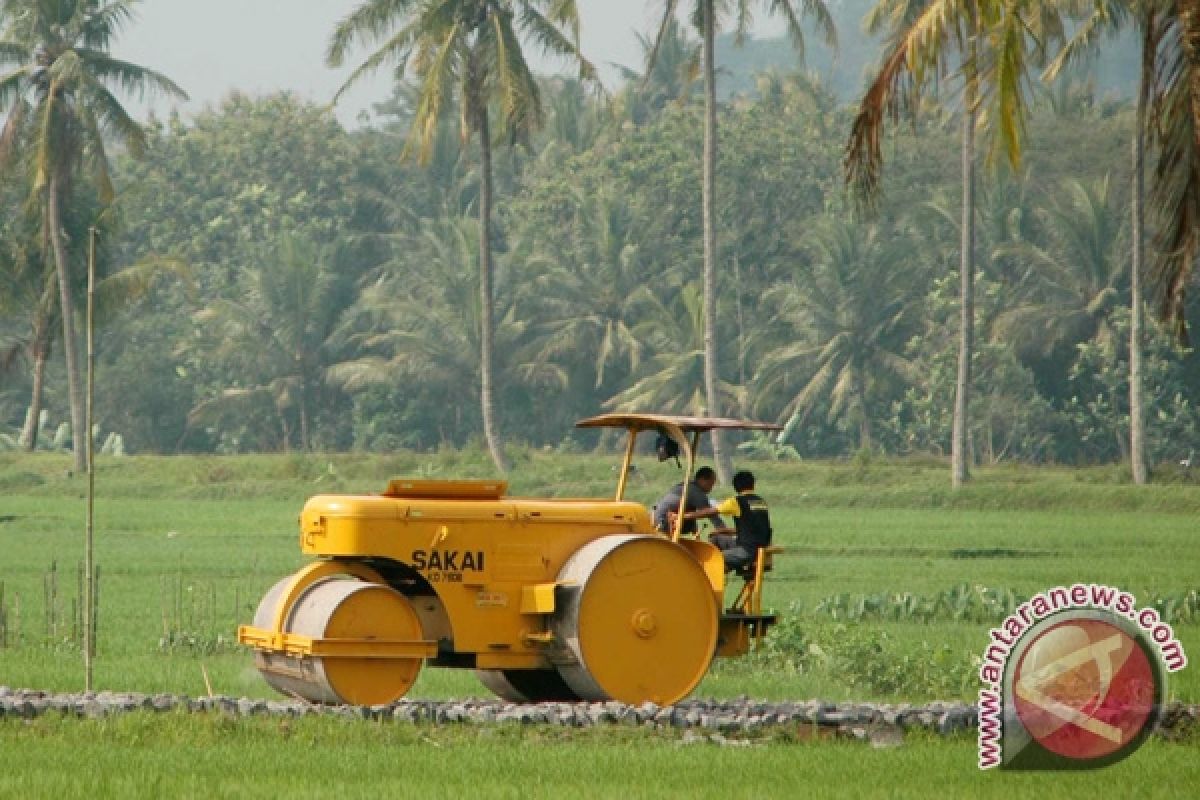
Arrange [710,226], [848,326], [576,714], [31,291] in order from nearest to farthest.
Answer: [576,714], [710,226], [31,291], [848,326]

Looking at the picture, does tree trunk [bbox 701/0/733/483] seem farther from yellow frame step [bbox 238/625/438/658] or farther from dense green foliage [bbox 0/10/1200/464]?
yellow frame step [bbox 238/625/438/658]

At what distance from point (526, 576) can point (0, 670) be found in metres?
4.16

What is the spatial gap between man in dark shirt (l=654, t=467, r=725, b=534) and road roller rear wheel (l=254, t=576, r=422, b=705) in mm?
1680

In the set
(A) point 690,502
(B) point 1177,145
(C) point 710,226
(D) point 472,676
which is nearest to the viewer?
(B) point 1177,145

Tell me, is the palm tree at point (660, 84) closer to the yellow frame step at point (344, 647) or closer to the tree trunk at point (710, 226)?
the tree trunk at point (710, 226)

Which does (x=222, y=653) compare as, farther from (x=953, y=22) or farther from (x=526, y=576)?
(x=953, y=22)

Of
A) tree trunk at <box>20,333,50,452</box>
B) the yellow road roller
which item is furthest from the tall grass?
tree trunk at <box>20,333,50,452</box>

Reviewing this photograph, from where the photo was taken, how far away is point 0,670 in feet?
48.9

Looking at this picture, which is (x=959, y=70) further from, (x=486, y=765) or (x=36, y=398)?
(x=36, y=398)

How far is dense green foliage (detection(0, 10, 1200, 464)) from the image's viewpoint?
159 feet

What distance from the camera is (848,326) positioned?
49.0 m

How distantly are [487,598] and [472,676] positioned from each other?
320 centimetres

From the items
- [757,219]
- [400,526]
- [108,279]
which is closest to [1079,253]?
[757,219]

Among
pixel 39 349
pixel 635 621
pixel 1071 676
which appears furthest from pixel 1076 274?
pixel 1071 676
